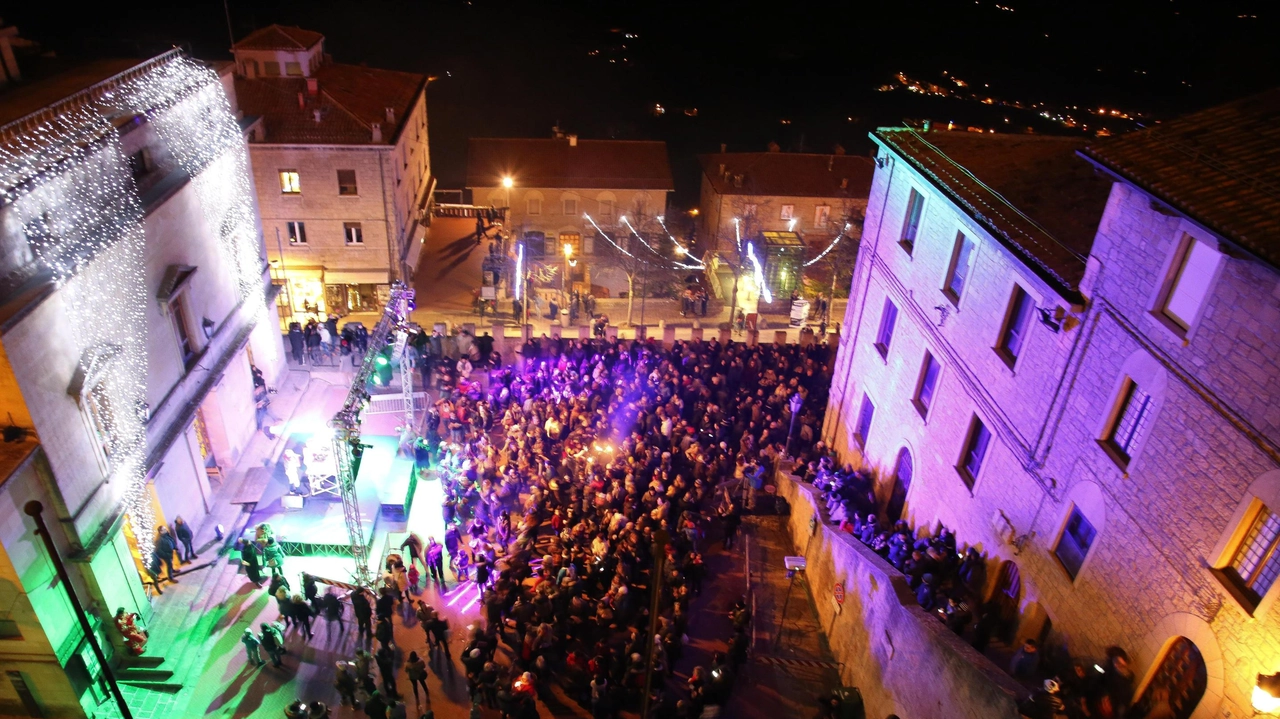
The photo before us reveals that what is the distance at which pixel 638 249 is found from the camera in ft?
129

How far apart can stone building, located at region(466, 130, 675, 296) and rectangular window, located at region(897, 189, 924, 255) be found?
76.2 ft

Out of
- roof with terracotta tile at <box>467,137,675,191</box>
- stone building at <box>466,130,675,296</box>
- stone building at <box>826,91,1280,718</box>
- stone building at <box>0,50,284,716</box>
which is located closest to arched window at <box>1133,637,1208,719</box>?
stone building at <box>826,91,1280,718</box>

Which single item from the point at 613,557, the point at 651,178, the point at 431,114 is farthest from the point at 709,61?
the point at 613,557

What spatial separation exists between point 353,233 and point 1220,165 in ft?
90.2

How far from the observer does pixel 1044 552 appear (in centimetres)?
1259

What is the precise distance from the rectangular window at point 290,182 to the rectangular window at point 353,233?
2.05 m

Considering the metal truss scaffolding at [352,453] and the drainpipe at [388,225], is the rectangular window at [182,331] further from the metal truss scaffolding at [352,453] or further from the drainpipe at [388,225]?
the drainpipe at [388,225]

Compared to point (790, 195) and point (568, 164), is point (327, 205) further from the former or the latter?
point (790, 195)

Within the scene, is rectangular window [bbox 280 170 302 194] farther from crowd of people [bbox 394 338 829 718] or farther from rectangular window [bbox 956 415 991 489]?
rectangular window [bbox 956 415 991 489]

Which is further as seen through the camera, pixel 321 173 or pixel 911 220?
pixel 321 173

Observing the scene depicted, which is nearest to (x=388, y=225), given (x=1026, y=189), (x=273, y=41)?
(x=273, y=41)

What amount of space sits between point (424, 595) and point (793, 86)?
75.5m

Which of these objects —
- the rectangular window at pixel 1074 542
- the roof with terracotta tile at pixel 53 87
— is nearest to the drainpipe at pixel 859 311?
the rectangular window at pixel 1074 542

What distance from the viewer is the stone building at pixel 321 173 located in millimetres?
28562
